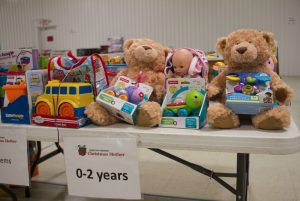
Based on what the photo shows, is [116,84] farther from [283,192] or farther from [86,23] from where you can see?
[86,23]

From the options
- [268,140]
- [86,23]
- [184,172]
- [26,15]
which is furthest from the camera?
[26,15]

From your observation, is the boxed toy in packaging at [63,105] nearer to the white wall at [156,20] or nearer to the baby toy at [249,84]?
the baby toy at [249,84]

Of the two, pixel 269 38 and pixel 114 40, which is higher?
pixel 114 40

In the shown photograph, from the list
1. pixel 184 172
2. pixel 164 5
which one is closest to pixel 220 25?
pixel 164 5

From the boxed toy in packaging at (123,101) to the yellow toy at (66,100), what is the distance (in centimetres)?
10

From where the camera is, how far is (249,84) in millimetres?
1096

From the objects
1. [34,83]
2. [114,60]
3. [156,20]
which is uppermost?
[156,20]

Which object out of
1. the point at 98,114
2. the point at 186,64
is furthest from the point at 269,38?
the point at 98,114

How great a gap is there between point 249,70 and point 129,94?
23.0 inches

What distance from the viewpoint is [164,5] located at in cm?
668

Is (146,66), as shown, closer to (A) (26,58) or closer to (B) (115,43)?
(A) (26,58)

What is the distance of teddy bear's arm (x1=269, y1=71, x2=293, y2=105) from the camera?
108 centimetres

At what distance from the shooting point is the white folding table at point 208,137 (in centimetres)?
97

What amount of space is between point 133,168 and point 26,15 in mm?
8354
